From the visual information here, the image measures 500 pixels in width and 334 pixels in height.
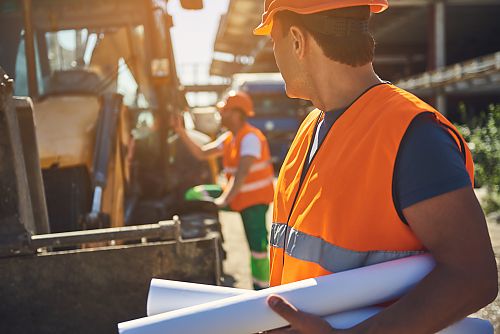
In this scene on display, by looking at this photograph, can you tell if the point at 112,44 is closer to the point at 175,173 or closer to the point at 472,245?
the point at 175,173

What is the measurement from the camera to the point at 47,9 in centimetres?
486

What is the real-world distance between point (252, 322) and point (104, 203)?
2654 millimetres

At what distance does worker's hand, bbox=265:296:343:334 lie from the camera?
4.38ft

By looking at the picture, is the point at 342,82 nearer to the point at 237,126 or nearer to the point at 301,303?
the point at 301,303

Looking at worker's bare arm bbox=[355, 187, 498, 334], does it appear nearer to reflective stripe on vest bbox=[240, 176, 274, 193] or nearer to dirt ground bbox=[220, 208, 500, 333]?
dirt ground bbox=[220, 208, 500, 333]

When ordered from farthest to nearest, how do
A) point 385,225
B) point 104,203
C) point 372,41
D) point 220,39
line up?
point 220,39 → point 104,203 → point 372,41 → point 385,225

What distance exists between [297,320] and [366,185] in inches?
13.8

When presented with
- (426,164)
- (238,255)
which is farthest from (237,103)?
(426,164)

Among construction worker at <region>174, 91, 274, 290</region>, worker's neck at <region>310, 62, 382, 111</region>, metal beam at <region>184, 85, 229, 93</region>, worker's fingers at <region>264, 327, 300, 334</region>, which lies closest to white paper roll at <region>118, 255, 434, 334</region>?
worker's fingers at <region>264, 327, 300, 334</region>

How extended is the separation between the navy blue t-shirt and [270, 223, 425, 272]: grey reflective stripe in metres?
0.12

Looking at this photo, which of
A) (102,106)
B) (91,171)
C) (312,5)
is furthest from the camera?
(102,106)

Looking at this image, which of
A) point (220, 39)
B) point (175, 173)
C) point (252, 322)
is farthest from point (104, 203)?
point (220, 39)

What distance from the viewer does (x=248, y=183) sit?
16.7 feet

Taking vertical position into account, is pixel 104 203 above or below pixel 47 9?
below
